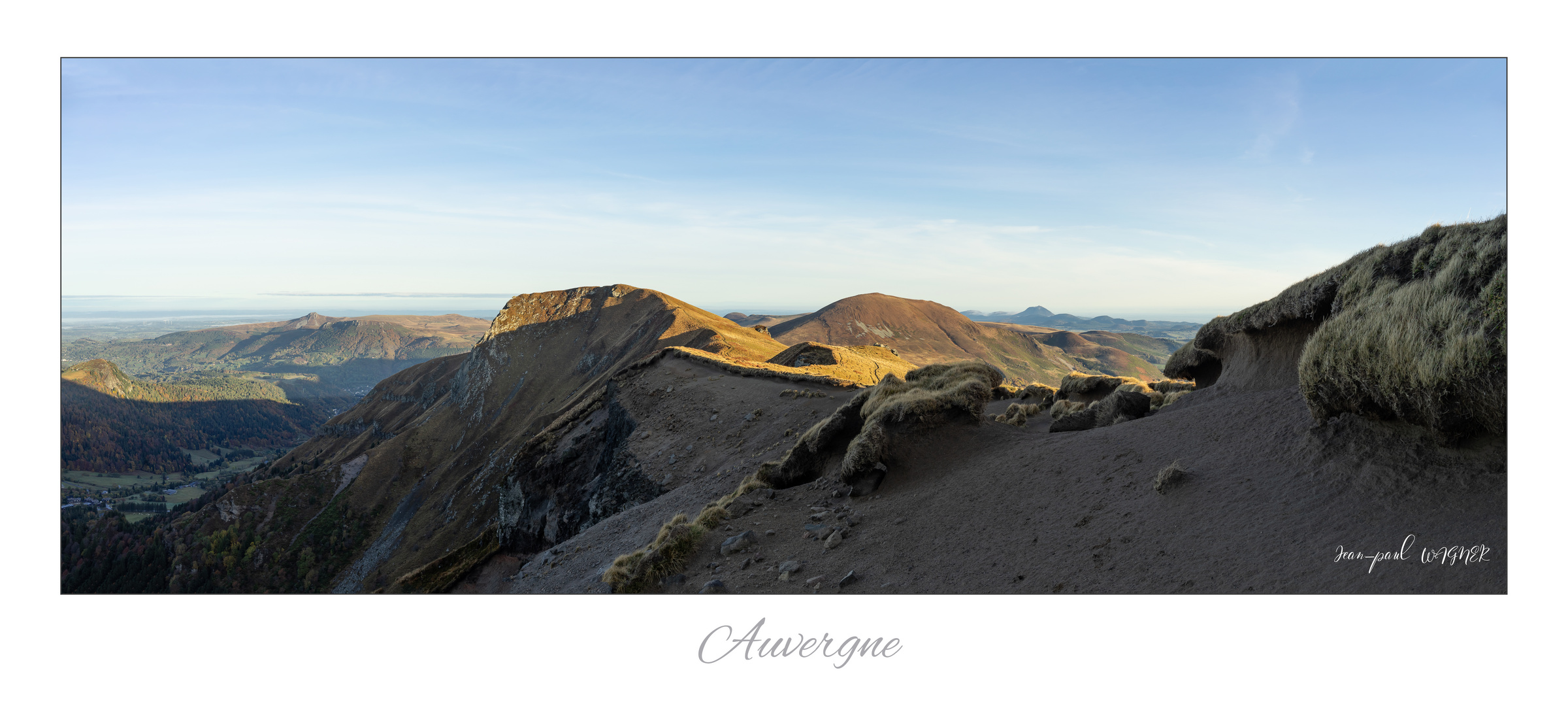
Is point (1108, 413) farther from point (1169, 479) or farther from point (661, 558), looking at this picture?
point (661, 558)

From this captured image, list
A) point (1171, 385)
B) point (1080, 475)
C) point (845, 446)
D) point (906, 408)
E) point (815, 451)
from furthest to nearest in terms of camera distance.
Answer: point (1171, 385) < point (845, 446) < point (815, 451) < point (906, 408) < point (1080, 475)

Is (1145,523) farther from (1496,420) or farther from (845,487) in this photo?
(845,487)

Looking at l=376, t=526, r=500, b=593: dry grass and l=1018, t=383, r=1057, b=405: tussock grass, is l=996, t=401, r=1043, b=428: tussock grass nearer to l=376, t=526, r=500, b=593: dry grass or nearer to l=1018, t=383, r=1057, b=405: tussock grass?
l=1018, t=383, r=1057, b=405: tussock grass

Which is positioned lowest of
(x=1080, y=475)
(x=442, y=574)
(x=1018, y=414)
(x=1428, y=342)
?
(x=442, y=574)

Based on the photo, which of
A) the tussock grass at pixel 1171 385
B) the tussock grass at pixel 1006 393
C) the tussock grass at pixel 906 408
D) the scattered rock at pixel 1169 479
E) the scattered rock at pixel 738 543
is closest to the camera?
the scattered rock at pixel 1169 479

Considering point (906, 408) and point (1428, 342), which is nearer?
point (1428, 342)

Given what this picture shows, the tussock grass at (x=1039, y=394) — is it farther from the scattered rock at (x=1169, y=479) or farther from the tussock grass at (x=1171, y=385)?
the scattered rock at (x=1169, y=479)

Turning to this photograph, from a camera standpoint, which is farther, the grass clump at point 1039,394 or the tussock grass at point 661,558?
the grass clump at point 1039,394

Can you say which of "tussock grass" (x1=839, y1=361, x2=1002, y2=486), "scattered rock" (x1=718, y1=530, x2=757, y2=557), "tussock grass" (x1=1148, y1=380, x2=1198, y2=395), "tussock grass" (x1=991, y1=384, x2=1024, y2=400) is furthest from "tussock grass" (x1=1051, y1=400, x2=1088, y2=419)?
"scattered rock" (x1=718, y1=530, x2=757, y2=557)

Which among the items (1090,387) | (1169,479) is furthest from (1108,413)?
(1169,479)
